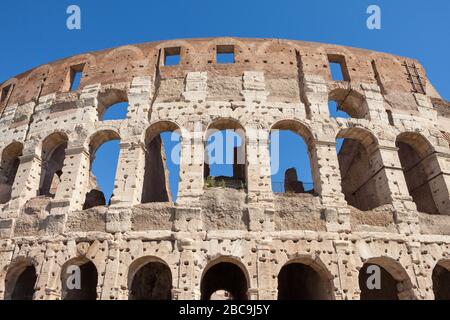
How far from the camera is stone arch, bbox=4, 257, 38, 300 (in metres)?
9.00

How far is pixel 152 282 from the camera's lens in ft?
39.7

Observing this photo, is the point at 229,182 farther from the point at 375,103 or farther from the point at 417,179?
the point at 417,179

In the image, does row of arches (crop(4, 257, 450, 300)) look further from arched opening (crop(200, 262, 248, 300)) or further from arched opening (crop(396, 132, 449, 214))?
arched opening (crop(396, 132, 449, 214))

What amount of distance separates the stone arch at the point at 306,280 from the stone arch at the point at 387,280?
1154 mm

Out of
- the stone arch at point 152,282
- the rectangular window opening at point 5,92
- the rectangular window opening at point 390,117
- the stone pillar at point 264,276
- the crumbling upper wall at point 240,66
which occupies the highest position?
the rectangular window opening at point 5,92

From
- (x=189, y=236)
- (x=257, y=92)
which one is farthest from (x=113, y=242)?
(x=257, y=92)

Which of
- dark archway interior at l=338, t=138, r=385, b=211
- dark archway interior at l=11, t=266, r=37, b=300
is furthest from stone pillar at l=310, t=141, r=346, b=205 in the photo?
dark archway interior at l=11, t=266, r=37, b=300

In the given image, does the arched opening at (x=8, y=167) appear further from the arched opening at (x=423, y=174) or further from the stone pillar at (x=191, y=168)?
the arched opening at (x=423, y=174)

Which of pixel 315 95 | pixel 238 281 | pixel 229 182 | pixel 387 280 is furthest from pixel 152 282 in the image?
pixel 315 95

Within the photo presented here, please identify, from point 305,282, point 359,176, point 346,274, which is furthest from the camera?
point 359,176

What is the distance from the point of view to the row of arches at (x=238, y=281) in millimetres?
8461

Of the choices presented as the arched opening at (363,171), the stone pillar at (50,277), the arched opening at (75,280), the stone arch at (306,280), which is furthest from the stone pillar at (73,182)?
the arched opening at (363,171)

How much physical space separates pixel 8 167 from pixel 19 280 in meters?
3.99
